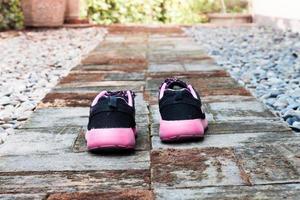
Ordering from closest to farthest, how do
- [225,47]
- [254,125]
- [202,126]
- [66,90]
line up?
[202,126]
[254,125]
[66,90]
[225,47]

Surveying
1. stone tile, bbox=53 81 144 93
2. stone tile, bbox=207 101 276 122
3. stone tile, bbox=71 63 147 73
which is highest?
stone tile, bbox=207 101 276 122

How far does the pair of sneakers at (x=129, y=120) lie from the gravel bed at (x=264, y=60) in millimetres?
372

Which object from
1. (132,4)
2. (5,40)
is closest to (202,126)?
(5,40)

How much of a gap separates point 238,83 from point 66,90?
0.85 metres

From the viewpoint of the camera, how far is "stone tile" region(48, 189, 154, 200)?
124cm

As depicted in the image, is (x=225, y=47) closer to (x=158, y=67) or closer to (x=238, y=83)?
(x=158, y=67)

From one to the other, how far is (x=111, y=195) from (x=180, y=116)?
50cm

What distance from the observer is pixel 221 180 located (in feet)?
4.36

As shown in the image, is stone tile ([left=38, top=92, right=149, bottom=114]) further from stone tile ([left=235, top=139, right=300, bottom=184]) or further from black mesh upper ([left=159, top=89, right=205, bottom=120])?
stone tile ([left=235, top=139, right=300, bottom=184])

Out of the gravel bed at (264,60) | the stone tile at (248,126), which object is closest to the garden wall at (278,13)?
the gravel bed at (264,60)

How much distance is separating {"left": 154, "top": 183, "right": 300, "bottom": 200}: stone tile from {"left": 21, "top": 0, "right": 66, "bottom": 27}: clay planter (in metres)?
5.78

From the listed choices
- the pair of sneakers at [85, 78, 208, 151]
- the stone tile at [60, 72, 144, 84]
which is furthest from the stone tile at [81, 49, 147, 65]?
the pair of sneakers at [85, 78, 208, 151]

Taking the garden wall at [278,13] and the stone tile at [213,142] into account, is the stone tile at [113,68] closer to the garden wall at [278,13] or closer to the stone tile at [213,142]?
the stone tile at [213,142]

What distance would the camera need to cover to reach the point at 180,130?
1.65 meters
